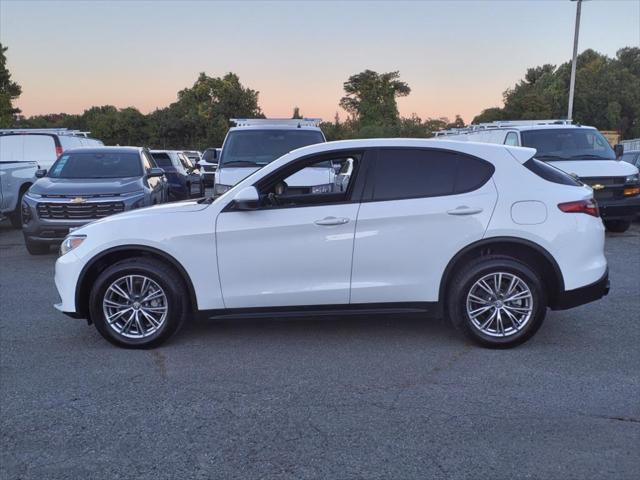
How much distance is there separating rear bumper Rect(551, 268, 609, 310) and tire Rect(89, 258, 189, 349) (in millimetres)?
3216

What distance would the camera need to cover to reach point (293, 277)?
16.9ft

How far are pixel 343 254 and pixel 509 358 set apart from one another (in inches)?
63.4

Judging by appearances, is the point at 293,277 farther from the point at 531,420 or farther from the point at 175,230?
the point at 531,420

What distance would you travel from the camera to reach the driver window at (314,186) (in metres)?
5.32

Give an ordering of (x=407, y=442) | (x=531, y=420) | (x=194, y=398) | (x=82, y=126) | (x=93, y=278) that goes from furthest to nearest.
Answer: (x=82, y=126) < (x=93, y=278) < (x=194, y=398) < (x=531, y=420) < (x=407, y=442)

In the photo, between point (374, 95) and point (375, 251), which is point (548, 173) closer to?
point (375, 251)

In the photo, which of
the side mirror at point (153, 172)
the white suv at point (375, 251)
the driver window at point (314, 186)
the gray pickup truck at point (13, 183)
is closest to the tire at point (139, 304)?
the white suv at point (375, 251)

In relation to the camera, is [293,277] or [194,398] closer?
[194,398]

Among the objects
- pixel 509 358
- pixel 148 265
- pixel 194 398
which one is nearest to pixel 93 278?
pixel 148 265

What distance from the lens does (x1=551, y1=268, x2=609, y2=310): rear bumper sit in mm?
5148

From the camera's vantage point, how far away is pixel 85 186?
9.78 meters

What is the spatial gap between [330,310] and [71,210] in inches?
234

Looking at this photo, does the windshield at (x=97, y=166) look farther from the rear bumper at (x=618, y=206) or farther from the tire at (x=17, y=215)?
the rear bumper at (x=618, y=206)

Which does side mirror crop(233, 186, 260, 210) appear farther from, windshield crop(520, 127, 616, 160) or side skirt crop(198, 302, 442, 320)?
windshield crop(520, 127, 616, 160)
